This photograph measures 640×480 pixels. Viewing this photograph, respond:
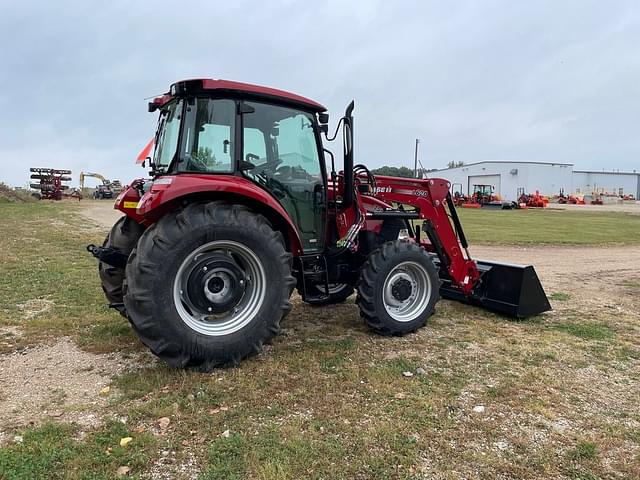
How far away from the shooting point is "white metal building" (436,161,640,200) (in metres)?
75.5

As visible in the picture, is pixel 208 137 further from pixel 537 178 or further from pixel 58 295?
pixel 537 178

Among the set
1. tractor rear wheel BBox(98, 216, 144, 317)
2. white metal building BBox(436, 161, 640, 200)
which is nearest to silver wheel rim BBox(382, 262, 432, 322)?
tractor rear wheel BBox(98, 216, 144, 317)

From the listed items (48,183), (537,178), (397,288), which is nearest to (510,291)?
(397,288)

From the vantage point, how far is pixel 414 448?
3.26m

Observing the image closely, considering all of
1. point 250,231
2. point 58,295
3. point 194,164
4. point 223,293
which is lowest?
point 58,295

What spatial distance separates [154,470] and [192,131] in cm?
282

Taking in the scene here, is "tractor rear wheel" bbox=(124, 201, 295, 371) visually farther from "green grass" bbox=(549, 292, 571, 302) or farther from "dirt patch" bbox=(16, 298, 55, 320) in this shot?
"green grass" bbox=(549, 292, 571, 302)

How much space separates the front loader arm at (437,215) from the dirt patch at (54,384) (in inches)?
139

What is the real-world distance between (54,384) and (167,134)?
2479 millimetres

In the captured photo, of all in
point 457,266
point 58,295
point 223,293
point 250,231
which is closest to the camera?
point 250,231

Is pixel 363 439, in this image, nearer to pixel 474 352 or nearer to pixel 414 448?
pixel 414 448

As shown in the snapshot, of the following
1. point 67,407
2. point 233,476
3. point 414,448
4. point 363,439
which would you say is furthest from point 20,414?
point 414,448

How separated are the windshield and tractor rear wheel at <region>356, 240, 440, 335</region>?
232 cm

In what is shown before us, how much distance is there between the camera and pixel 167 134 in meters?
5.00
